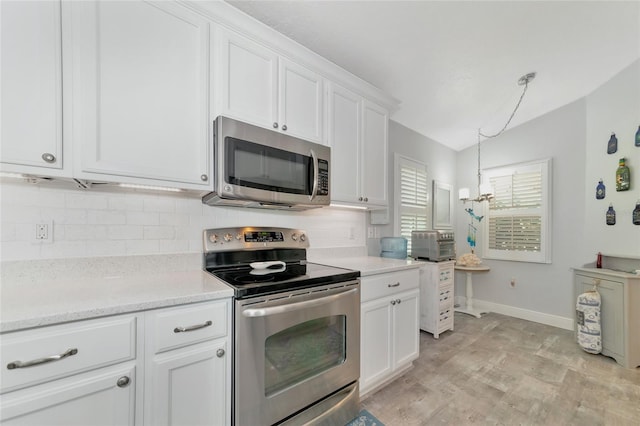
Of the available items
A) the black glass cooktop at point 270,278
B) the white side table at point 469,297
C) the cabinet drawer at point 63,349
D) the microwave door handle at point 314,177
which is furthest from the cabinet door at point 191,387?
the white side table at point 469,297

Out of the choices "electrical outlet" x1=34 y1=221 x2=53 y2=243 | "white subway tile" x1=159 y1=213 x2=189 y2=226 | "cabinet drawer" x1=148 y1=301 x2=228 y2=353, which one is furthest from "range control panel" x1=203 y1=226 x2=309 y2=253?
"electrical outlet" x1=34 y1=221 x2=53 y2=243

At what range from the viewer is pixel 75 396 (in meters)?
0.91

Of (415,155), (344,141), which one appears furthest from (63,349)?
(415,155)

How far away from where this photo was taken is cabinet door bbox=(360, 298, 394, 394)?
182 cm

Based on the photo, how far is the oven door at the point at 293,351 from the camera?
123cm

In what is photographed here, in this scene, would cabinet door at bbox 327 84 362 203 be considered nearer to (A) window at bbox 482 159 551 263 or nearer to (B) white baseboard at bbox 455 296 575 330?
(A) window at bbox 482 159 551 263

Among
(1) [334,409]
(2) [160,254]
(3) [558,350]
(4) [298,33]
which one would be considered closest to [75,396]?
(2) [160,254]

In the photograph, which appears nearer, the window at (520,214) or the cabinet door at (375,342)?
the cabinet door at (375,342)

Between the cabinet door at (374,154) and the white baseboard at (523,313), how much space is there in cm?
287

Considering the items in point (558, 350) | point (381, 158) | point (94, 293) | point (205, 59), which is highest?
point (205, 59)

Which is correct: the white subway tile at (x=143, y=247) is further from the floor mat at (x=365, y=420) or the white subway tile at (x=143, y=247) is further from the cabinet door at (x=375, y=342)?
the floor mat at (x=365, y=420)

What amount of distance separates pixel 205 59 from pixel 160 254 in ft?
3.84

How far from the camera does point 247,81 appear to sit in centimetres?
160

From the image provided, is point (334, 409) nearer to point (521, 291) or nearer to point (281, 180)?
point (281, 180)
